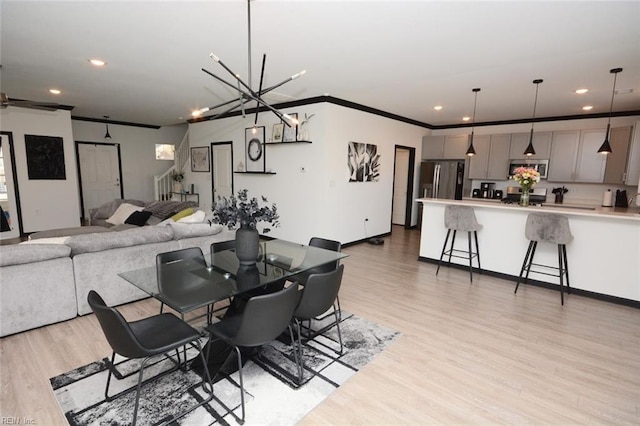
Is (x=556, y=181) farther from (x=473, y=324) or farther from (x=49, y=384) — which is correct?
(x=49, y=384)

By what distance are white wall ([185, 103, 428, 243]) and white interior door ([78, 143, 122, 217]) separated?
11.6ft

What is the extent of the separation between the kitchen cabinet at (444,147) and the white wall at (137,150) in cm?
694

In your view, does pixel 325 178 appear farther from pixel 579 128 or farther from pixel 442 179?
pixel 579 128

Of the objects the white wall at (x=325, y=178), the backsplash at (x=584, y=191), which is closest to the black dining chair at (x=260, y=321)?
the white wall at (x=325, y=178)

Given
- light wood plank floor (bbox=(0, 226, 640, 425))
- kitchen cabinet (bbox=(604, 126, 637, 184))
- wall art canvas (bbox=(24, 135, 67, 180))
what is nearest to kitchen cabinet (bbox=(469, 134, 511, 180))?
kitchen cabinet (bbox=(604, 126, 637, 184))

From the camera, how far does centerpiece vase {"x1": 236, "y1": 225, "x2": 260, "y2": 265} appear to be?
2451 mm

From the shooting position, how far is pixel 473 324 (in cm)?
301

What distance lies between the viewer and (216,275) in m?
2.31

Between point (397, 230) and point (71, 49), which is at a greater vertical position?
point (71, 49)

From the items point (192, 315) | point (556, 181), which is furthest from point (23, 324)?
point (556, 181)

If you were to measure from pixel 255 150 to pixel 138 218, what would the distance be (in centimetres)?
247

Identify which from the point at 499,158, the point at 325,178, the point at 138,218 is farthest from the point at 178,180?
the point at 499,158

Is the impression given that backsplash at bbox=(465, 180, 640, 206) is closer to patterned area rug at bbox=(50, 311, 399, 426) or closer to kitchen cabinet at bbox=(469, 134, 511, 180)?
kitchen cabinet at bbox=(469, 134, 511, 180)

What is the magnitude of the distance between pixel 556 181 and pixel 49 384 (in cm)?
773
